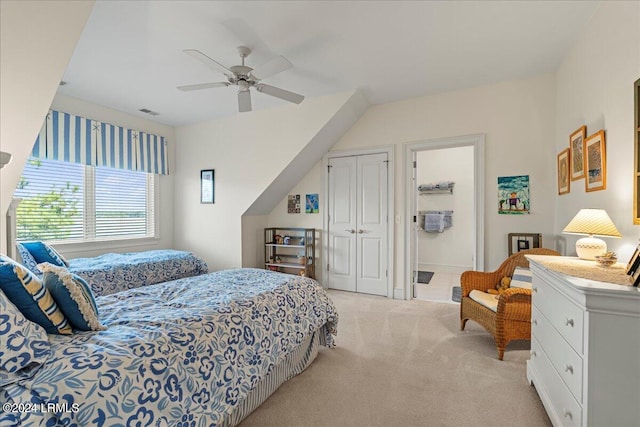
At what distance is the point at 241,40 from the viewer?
8.63 ft

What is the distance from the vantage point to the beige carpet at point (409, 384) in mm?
1730

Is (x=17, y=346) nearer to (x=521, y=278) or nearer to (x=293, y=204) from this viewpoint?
(x=521, y=278)

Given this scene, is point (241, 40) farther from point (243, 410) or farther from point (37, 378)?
point (243, 410)

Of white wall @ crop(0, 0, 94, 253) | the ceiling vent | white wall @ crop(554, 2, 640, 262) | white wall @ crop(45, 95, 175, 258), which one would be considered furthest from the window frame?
white wall @ crop(554, 2, 640, 262)

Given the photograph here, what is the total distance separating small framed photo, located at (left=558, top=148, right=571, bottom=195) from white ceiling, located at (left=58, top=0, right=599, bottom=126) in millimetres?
1007

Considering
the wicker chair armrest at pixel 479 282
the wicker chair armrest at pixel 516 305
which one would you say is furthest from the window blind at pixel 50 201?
the wicker chair armrest at pixel 516 305

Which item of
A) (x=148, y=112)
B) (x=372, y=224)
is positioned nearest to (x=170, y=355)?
(x=372, y=224)

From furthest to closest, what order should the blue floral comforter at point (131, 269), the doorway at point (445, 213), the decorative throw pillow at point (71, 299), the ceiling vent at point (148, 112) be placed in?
the doorway at point (445, 213) → the ceiling vent at point (148, 112) → the blue floral comforter at point (131, 269) → the decorative throw pillow at point (71, 299)

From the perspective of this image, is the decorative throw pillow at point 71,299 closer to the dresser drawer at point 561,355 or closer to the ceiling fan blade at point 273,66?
the ceiling fan blade at point 273,66

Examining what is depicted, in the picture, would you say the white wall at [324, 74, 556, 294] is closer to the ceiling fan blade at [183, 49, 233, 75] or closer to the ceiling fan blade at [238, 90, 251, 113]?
the ceiling fan blade at [238, 90, 251, 113]

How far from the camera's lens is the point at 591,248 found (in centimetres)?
185

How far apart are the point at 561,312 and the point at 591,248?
0.66 metres

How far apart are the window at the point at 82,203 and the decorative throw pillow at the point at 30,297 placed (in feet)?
8.73

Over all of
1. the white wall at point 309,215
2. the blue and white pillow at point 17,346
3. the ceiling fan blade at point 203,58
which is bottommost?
the blue and white pillow at point 17,346
